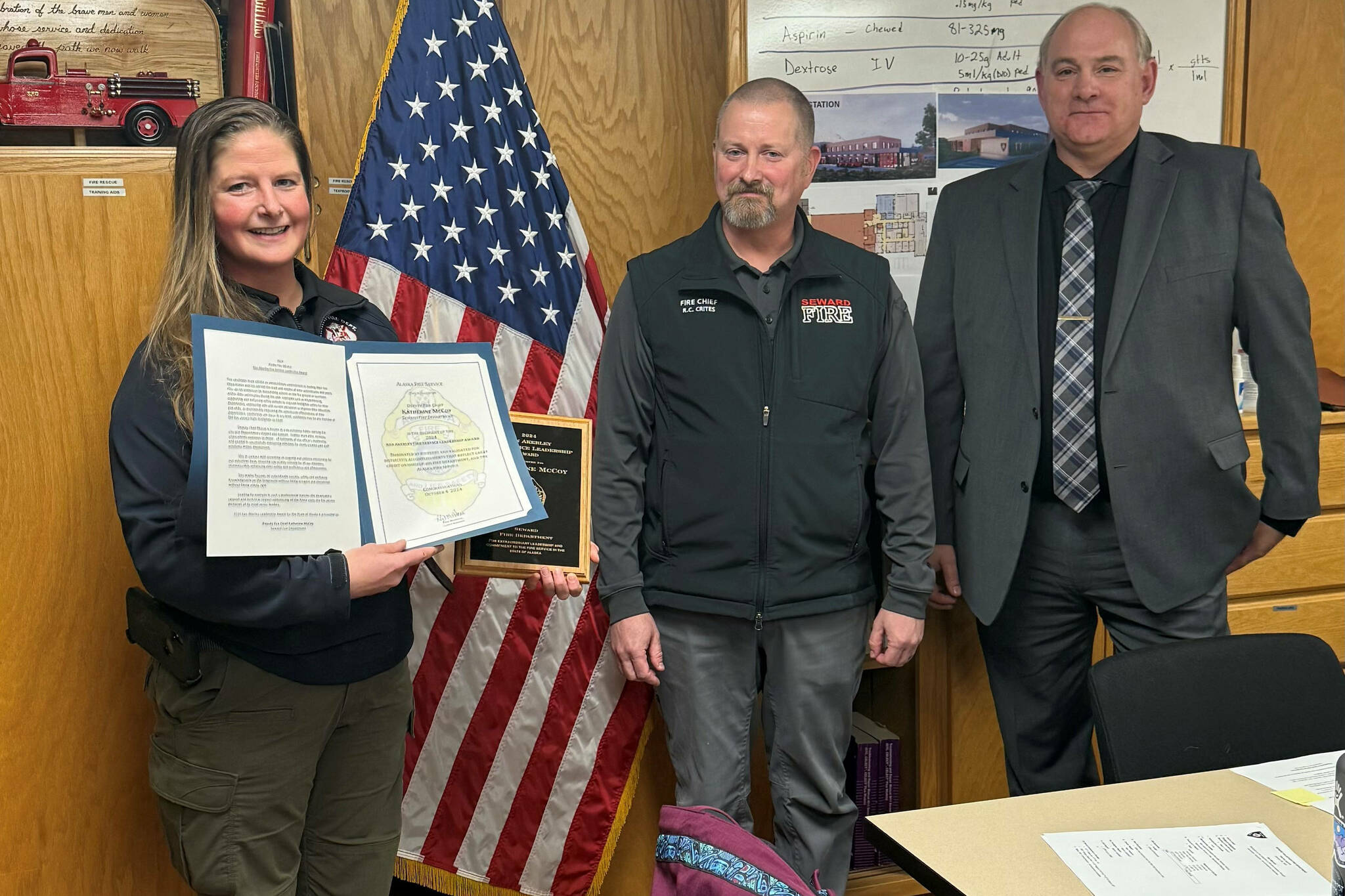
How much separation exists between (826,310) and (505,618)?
968 mm

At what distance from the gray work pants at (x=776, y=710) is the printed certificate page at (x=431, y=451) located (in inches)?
25.9

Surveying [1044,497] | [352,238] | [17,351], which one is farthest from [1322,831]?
[17,351]

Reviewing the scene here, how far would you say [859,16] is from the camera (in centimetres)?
268

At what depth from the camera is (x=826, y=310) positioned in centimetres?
215

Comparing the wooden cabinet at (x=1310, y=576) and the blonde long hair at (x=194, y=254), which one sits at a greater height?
the blonde long hair at (x=194, y=254)

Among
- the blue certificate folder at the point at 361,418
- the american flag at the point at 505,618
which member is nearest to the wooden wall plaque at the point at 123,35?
the american flag at the point at 505,618

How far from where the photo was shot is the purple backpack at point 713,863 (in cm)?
85

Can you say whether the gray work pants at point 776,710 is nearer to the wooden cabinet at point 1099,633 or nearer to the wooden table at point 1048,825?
the wooden cabinet at point 1099,633

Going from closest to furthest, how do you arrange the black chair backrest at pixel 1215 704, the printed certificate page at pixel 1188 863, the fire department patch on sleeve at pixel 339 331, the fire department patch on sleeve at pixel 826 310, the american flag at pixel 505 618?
1. the printed certificate page at pixel 1188 863
2. the black chair backrest at pixel 1215 704
3. the fire department patch on sleeve at pixel 339 331
4. the fire department patch on sleeve at pixel 826 310
5. the american flag at pixel 505 618

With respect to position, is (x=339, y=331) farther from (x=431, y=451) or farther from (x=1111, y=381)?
(x=1111, y=381)

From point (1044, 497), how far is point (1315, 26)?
1933 mm

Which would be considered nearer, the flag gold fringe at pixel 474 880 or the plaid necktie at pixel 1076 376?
the plaid necktie at pixel 1076 376

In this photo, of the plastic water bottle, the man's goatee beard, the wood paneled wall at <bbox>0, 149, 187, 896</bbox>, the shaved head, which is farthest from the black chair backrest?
the wood paneled wall at <bbox>0, 149, 187, 896</bbox>

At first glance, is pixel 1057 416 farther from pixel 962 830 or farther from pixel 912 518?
pixel 962 830
